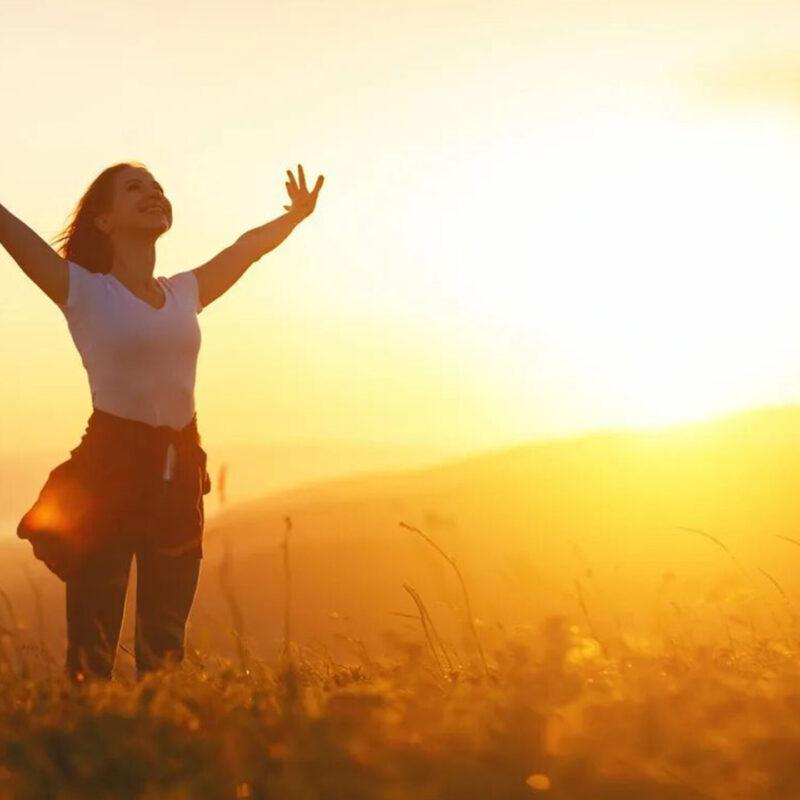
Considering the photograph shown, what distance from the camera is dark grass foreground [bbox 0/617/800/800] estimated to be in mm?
3428

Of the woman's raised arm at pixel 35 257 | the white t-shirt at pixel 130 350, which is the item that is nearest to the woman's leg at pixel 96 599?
the white t-shirt at pixel 130 350

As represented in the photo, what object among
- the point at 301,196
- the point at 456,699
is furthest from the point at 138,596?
the point at 456,699

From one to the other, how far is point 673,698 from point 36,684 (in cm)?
249

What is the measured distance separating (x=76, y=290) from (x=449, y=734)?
3657mm

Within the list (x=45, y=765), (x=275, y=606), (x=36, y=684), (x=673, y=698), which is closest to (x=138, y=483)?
(x=36, y=684)

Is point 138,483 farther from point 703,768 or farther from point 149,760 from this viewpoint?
point 703,768

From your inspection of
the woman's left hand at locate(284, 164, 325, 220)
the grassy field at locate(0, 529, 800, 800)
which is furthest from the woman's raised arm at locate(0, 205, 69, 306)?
the grassy field at locate(0, 529, 800, 800)

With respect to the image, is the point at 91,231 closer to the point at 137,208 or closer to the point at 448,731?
the point at 137,208

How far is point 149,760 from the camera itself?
3959 millimetres

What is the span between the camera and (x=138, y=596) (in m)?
6.81

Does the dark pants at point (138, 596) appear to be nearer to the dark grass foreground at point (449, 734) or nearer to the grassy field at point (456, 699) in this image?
the grassy field at point (456, 699)

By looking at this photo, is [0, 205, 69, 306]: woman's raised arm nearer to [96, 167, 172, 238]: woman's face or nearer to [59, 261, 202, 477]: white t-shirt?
[59, 261, 202, 477]: white t-shirt

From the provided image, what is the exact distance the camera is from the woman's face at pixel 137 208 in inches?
277

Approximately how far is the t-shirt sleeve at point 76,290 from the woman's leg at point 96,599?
1060mm
